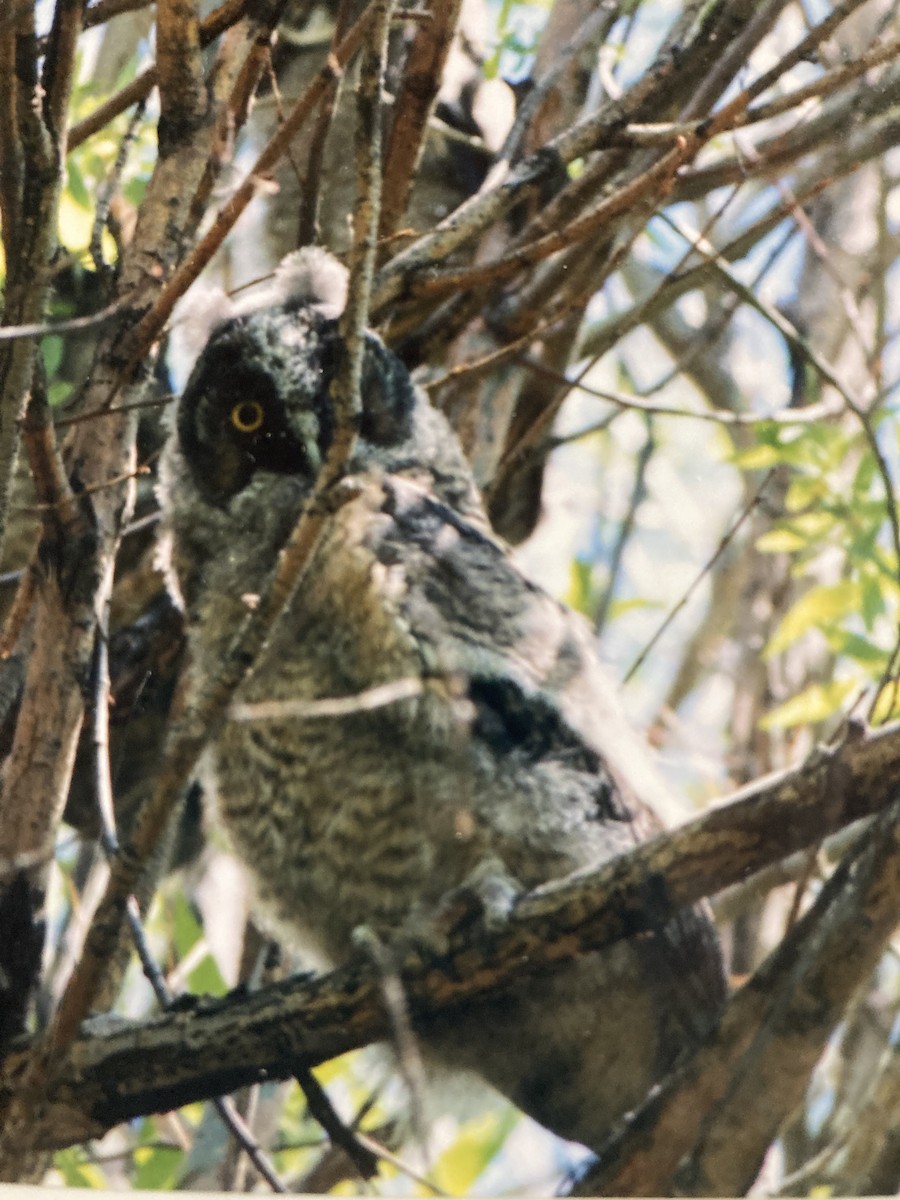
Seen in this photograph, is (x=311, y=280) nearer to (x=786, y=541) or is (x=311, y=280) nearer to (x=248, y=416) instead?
(x=248, y=416)

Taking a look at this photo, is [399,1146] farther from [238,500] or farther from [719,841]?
[238,500]

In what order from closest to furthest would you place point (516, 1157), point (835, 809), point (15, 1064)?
point (835, 809)
point (15, 1064)
point (516, 1157)

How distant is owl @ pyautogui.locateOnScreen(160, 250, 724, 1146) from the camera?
1.54 m

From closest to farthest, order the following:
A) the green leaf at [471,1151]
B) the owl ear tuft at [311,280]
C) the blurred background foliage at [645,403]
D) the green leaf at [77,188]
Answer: the green leaf at [471,1151] → the blurred background foliage at [645,403] → the green leaf at [77,188] → the owl ear tuft at [311,280]

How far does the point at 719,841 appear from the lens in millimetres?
1139

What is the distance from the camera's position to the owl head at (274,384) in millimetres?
1808

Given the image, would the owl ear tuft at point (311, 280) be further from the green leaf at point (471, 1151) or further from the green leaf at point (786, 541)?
the green leaf at point (471, 1151)

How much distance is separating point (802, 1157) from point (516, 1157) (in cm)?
29

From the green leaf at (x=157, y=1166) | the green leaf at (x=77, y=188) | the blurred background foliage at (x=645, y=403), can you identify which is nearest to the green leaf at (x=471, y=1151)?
the blurred background foliage at (x=645, y=403)

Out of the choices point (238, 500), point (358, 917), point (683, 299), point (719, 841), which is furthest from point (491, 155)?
point (719, 841)

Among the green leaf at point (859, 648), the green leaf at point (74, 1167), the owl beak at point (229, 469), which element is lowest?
the green leaf at point (74, 1167)

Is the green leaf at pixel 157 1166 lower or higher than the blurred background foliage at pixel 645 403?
lower

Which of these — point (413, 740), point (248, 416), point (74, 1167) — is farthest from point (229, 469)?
point (74, 1167)

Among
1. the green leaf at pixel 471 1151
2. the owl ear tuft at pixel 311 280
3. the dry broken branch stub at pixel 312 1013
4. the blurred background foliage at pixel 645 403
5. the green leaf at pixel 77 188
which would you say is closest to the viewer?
the dry broken branch stub at pixel 312 1013
